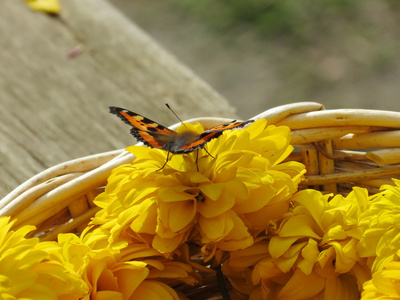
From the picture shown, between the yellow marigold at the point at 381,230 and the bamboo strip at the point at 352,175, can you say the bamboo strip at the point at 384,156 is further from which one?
the yellow marigold at the point at 381,230

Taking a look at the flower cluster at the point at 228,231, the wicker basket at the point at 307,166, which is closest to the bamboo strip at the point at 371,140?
the wicker basket at the point at 307,166

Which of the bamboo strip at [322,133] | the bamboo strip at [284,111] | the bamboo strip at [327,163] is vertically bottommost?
the bamboo strip at [327,163]

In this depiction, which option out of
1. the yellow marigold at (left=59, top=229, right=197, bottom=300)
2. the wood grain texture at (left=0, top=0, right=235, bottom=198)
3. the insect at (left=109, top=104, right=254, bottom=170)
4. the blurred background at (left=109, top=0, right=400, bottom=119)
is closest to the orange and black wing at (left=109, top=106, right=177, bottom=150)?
the insect at (left=109, top=104, right=254, bottom=170)

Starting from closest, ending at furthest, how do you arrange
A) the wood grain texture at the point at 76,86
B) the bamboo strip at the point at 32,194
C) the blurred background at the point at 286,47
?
the bamboo strip at the point at 32,194 < the wood grain texture at the point at 76,86 < the blurred background at the point at 286,47

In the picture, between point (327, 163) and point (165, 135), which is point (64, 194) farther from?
point (327, 163)

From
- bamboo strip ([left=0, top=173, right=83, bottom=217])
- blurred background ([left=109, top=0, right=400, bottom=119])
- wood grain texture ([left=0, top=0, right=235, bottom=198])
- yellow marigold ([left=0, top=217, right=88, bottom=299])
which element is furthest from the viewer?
blurred background ([left=109, top=0, right=400, bottom=119])

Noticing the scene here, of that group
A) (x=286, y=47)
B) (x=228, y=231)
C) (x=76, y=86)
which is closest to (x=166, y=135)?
(x=228, y=231)

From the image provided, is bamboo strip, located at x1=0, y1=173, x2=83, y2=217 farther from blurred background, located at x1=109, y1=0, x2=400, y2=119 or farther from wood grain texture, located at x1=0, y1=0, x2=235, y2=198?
blurred background, located at x1=109, y1=0, x2=400, y2=119
